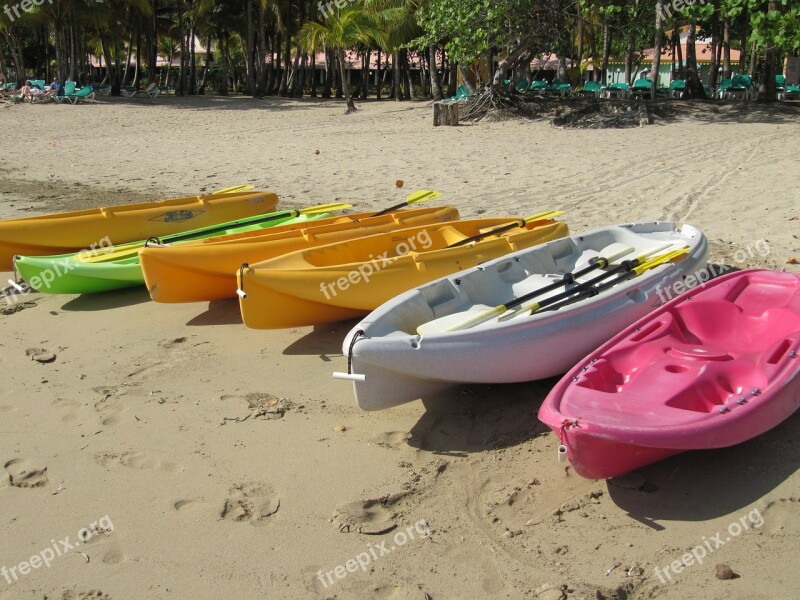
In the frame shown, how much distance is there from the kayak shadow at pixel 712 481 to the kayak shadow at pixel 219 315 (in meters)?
3.44

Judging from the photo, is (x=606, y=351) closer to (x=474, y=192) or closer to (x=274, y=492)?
(x=274, y=492)

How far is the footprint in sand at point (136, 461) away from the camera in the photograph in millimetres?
3834

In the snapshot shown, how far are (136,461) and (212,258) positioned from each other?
2144mm

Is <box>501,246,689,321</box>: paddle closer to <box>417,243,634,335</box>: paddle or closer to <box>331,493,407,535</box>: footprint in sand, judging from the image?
<box>417,243,634,335</box>: paddle

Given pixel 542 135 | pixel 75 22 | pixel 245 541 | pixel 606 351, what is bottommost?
pixel 245 541

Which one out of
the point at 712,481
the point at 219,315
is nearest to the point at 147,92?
the point at 219,315

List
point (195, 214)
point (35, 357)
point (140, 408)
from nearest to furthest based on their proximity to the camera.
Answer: point (140, 408) → point (35, 357) → point (195, 214)

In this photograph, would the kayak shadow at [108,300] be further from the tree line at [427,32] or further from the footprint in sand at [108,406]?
the tree line at [427,32]

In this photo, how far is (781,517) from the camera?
314 cm

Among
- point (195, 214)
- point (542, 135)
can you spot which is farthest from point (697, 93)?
point (195, 214)

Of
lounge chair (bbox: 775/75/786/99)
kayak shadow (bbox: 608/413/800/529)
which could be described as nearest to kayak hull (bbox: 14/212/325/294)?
Result: kayak shadow (bbox: 608/413/800/529)

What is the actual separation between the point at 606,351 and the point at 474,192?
5.72m

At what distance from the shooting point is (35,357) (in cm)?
533

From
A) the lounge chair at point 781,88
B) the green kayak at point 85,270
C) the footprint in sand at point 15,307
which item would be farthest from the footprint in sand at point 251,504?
the lounge chair at point 781,88
